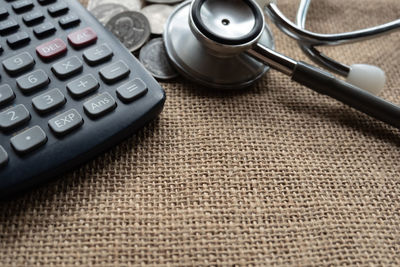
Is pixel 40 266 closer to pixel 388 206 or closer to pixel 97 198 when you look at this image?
pixel 97 198

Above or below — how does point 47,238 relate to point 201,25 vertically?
below

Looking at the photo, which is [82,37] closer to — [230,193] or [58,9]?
[58,9]

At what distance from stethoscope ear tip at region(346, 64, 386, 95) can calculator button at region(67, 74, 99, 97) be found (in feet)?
0.70

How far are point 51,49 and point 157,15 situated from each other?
0.12m

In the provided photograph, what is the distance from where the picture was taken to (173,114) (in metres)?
0.32

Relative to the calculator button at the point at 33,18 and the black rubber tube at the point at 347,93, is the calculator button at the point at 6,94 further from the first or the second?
the black rubber tube at the point at 347,93

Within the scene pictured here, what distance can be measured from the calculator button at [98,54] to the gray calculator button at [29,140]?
0.23 ft

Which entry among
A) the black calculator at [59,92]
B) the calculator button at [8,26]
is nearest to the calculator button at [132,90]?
the black calculator at [59,92]

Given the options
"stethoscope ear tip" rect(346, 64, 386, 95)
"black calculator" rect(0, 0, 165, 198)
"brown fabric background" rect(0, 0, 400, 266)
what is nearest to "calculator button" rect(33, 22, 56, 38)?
"black calculator" rect(0, 0, 165, 198)

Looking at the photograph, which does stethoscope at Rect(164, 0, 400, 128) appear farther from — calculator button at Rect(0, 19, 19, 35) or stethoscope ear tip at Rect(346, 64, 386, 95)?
calculator button at Rect(0, 19, 19, 35)

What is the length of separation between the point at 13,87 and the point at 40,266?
0.42ft

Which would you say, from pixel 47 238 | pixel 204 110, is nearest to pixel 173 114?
pixel 204 110

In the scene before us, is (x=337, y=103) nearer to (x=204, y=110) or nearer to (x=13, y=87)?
(x=204, y=110)

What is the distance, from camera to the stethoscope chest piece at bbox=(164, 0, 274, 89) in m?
0.31
